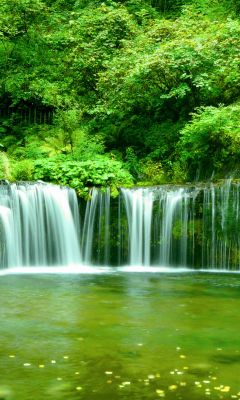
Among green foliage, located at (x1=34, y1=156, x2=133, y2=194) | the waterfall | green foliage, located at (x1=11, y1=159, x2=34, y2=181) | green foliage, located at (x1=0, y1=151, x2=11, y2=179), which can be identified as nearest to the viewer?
the waterfall

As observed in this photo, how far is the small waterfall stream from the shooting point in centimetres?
1588

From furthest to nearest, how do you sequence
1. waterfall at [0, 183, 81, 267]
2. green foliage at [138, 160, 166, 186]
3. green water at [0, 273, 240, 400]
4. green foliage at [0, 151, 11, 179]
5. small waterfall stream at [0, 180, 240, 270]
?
green foliage at [138, 160, 166, 186]
green foliage at [0, 151, 11, 179]
small waterfall stream at [0, 180, 240, 270]
waterfall at [0, 183, 81, 267]
green water at [0, 273, 240, 400]

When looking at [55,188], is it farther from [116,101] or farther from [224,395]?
[224,395]

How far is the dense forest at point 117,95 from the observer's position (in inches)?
685

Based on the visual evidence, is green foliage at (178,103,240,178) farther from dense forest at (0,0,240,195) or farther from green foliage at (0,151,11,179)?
green foliage at (0,151,11,179)

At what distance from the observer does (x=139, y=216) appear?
53.7ft

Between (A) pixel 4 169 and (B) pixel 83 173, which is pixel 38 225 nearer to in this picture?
(B) pixel 83 173

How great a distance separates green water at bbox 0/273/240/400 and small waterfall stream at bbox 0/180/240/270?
311 cm

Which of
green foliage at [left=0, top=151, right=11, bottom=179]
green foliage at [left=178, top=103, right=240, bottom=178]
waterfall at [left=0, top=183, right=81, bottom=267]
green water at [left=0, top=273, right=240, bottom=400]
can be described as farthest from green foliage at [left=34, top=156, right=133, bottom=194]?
green water at [left=0, top=273, right=240, bottom=400]

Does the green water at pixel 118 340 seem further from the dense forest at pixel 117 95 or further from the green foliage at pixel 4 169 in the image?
the dense forest at pixel 117 95

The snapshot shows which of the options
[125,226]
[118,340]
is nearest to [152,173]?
[125,226]

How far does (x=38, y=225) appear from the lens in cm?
1606

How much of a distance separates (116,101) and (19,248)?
6.30 metres

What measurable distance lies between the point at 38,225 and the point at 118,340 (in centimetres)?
844
